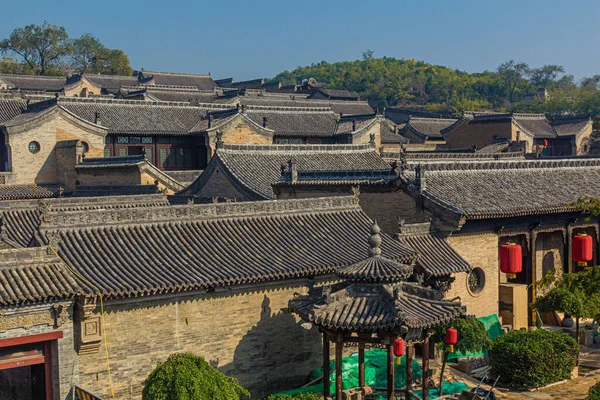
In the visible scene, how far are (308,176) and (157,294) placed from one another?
11.9 m

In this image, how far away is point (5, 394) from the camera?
18969 mm

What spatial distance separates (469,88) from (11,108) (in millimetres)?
82062

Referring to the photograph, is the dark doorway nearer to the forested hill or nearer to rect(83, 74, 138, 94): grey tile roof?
rect(83, 74, 138, 94): grey tile roof

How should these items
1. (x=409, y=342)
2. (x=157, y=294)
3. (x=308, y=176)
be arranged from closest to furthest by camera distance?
(x=409, y=342) → (x=157, y=294) → (x=308, y=176)

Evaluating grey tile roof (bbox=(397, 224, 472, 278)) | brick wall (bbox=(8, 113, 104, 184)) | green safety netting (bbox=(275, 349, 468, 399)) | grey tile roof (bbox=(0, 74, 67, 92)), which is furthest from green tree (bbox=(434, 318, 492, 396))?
grey tile roof (bbox=(0, 74, 67, 92))

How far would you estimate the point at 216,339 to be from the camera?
695 inches

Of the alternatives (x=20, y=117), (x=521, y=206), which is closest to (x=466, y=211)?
(x=521, y=206)

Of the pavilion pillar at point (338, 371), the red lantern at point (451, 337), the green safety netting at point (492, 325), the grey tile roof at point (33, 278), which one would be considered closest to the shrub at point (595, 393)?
the red lantern at point (451, 337)

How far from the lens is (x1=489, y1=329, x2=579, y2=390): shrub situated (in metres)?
18.5

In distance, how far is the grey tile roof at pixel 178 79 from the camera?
239 feet

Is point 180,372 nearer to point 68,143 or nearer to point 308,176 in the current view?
point 308,176

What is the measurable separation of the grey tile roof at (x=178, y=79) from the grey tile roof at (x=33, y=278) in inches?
2294

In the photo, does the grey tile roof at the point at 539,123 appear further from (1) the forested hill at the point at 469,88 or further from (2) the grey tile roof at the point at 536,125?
(1) the forested hill at the point at 469,88

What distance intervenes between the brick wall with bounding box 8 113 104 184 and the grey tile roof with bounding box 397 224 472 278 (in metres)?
23.3
